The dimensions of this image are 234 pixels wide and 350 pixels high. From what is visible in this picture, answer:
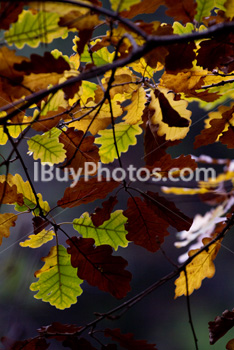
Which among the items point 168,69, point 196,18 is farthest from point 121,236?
point 196,18

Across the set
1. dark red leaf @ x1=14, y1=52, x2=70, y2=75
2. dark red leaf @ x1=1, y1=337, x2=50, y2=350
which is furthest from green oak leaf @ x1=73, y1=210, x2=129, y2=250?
dark red leaf @ x1=14, y1=52, x2=70, y2=75

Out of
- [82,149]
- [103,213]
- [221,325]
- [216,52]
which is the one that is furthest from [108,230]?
[216,52]

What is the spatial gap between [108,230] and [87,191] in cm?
9

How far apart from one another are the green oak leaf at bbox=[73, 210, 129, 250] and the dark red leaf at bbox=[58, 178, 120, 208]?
1.6 inches

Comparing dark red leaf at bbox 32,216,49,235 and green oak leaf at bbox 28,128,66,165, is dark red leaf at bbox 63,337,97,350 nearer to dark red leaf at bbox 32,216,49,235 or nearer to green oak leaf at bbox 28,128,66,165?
dark red leaf at bbox 32,216,49,235

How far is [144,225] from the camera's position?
2.10 feet

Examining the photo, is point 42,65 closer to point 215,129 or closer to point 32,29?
point 32,29

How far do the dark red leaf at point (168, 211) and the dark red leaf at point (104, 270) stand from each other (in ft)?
0.38

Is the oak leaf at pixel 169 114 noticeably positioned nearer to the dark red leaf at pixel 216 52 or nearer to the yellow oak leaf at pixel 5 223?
the dark red leaf at pixel 216 52

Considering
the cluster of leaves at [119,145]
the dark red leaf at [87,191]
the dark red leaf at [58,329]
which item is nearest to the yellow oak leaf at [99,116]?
the cluster of leaves at [119,145]

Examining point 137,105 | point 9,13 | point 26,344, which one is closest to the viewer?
point 9,13

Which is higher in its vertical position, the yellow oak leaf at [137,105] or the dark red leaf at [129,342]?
the yellow oak leaf at [137,105]

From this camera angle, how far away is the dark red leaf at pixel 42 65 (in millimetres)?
438

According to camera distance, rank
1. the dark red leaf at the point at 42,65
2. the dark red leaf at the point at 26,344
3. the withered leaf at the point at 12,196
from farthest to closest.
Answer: the withered leaf at the point at 12,196, the dark red leaf at the point at 26,344, the dark red leaf at the point at 42,65
